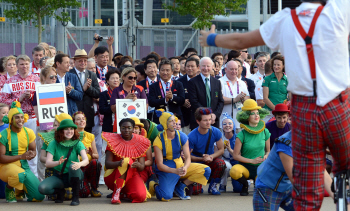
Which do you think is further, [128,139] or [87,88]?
[87,88]

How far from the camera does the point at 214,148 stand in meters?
8.53

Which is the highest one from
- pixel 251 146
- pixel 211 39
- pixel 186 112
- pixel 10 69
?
pixel 211 39

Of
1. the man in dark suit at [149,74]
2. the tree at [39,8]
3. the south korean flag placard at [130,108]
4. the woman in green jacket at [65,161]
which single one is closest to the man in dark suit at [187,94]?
the man in dark suit at [149,74]

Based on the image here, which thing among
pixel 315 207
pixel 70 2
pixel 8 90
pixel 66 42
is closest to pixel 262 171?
pixel 315 207

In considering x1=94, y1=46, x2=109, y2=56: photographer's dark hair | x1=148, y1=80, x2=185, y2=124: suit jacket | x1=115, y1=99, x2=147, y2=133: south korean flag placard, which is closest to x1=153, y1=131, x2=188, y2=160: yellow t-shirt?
x1=115, y1=99, x2=147, y2=133: south korean flag placard

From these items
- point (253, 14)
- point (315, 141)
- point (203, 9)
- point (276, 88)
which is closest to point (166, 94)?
point (276, 88)

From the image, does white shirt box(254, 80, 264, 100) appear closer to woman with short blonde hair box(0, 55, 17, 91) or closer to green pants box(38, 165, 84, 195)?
green pants box(38, 165, 84, 195)

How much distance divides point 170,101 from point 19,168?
2797 mm

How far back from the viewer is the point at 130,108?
8.58 metres

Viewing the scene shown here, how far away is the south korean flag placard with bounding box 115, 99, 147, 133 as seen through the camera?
28.0 ft

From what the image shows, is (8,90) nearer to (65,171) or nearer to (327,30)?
(65,171)

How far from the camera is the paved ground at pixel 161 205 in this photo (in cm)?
707

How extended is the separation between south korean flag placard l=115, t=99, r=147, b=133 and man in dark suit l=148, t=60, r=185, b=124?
0.61 metres

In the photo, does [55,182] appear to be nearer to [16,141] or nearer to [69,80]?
[16,141]
